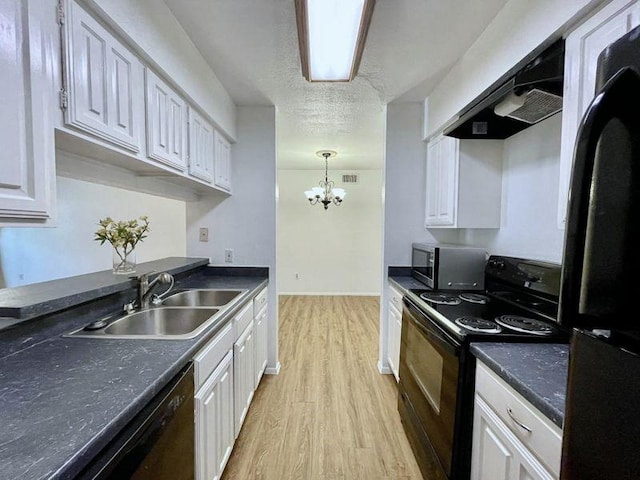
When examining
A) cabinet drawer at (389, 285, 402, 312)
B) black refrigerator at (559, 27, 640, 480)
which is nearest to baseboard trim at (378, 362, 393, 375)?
cabinet drawer at (389, 285, 402, 312)

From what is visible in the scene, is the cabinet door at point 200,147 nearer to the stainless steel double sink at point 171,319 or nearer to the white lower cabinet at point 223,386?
the stainless steel double sink at point 171,319

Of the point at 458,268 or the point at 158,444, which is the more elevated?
the point at 458,268

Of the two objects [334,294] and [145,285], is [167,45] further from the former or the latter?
[334,294]

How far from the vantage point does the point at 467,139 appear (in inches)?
86.1

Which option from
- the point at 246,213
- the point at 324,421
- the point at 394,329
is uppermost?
the point at 246,213

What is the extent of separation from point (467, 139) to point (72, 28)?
7.37ft

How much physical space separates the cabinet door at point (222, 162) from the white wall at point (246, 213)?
0.32 feet

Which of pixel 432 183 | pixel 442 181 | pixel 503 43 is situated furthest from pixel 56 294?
pixel 432 183

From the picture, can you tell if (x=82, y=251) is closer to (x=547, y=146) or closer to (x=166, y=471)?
(x=166, y=471)

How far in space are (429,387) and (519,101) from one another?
5.04 ft

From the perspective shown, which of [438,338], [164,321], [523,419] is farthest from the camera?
[164,321]

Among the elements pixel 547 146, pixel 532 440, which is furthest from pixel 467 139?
pixel 532 440

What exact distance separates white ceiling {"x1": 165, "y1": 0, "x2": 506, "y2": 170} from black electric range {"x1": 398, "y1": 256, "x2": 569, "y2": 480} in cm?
141

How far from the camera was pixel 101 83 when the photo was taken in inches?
43.7
